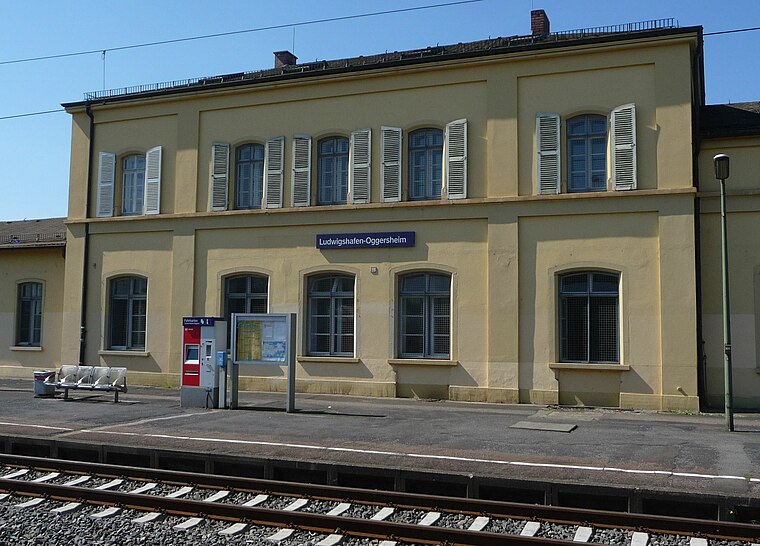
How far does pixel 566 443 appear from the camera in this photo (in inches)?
457

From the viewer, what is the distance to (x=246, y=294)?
20172 millimetres

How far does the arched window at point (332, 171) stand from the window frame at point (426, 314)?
276 centimetres

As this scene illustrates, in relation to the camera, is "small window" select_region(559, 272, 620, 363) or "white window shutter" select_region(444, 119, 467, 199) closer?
"small window" select_region(559, 272, 620, 363)

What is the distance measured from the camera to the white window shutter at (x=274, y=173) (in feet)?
65.2

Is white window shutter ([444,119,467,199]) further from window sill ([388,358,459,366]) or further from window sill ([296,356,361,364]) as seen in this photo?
window sill ([296,356,361,364])

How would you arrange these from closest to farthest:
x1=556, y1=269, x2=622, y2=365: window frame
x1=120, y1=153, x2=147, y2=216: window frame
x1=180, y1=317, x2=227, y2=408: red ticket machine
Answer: x1=180, y1=317, x2=227, y2=408: red ticket machine → x1=556, y1=269, x2=622, y2=365: window frame → x1=120, y1=153, x2=147, y2=216: window frame

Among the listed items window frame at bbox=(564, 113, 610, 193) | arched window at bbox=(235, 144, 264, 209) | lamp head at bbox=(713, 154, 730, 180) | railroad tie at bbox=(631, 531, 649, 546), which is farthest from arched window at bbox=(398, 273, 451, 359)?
railroad tie at bbox=(631, 531, 649, 546)

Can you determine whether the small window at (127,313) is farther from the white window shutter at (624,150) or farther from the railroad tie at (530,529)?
the railroad tie at (530,529)

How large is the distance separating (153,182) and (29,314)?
6275 millimetres

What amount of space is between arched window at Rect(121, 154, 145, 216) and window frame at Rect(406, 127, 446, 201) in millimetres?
7925

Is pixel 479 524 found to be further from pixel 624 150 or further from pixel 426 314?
pixel 624 150

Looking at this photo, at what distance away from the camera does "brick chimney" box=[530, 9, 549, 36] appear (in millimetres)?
21406

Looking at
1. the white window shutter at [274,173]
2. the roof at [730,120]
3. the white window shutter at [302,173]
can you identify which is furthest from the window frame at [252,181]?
the roof at [730,120]

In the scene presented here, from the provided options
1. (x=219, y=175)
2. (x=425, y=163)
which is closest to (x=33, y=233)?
(x=219, y=175)
